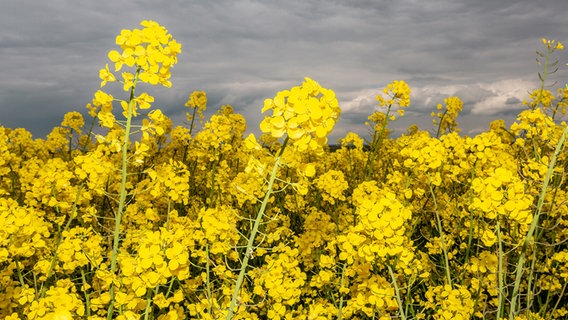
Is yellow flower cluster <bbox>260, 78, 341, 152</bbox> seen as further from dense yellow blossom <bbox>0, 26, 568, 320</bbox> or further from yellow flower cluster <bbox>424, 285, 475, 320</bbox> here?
yellow flower cluster <bbox>424, 285, 475, 320</bbox>

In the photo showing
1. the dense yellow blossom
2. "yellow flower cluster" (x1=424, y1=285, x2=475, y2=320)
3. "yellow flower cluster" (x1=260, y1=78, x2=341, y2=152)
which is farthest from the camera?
"yellow flower cluster" (x1=424, y1=285, x2=475, y2=320)

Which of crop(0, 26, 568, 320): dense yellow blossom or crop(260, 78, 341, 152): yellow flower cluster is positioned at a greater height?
crop(260, 78, 341, 152): yellow flower cluster

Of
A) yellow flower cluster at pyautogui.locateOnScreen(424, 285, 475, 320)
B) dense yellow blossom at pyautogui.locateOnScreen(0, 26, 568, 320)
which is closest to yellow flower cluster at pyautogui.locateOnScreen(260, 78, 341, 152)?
dense yellow blossom at pyautogui.locateOnScreen(0, 26, 568, 320)

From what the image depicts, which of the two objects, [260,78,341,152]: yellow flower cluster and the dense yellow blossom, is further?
the dense yellow blossom

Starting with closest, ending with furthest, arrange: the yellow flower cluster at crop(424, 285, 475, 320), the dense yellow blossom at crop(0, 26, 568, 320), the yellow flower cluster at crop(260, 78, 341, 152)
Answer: the yellow flower cluster at crop(260, 78, 341, 152) → the dense yellow blossom at crop(0, 26, 568, 320) → the yellow flower cluster at crop(424, 285, 475, 320)

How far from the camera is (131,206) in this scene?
5332 millimetres

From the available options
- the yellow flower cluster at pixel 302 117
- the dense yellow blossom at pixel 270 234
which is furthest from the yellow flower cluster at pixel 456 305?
the yellow flower cluster at pixel 302 117

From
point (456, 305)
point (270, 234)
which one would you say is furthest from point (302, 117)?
point (456, 305)

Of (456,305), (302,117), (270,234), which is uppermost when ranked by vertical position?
(302,117)

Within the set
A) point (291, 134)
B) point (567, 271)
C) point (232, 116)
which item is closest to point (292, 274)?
point (291, 134)

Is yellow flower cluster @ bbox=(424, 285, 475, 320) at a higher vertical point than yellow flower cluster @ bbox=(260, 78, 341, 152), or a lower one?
lower

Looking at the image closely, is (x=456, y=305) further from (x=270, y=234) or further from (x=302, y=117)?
(x=302, y=117)

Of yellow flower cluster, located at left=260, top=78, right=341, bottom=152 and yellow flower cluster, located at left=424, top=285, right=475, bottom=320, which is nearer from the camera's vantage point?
yellow flower cluster, located at left=260, top=78, right=341, bottom=152

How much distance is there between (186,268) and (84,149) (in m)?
7.59
